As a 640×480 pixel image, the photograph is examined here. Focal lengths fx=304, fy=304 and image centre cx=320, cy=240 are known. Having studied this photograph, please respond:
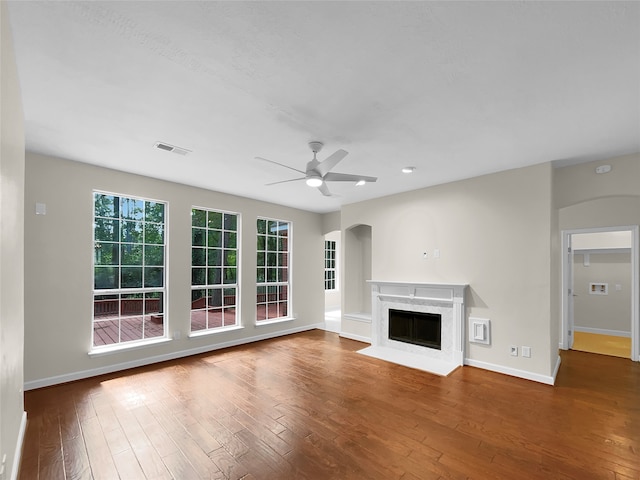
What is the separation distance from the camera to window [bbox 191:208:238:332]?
→ 520 cm

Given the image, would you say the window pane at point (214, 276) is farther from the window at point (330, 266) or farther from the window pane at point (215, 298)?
the window at point (330, 266)

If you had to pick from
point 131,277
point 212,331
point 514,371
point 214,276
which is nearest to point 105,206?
point 131,277

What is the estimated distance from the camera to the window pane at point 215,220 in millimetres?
5438

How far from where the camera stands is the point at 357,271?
21.9ft

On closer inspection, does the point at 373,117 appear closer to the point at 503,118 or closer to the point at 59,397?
the point at 503,118

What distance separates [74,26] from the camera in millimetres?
1662

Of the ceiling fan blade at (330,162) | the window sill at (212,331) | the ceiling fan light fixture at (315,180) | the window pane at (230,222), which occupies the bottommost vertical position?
the window sill at (212,331)

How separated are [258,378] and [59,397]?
215 centimetres

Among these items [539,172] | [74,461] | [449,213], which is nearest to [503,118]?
[539,172]

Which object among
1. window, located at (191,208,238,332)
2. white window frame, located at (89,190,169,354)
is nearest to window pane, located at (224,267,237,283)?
window, located at (191,208,238,332)

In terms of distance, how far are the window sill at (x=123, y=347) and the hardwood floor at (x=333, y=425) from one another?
32cm

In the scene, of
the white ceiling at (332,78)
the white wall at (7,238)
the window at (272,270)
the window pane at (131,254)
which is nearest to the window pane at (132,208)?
the window pane at (131,254)

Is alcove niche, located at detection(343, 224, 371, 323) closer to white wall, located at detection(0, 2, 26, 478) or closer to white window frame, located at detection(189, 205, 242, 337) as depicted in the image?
white window frame, located at detection(189, 205, 242, 337)

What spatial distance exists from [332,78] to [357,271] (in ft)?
16.3
